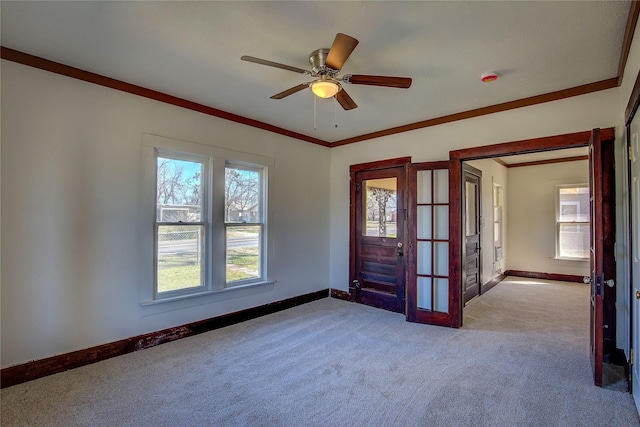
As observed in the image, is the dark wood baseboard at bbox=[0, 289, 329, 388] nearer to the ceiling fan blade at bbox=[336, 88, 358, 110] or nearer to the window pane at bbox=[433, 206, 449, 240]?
the window pane at bbox=[433, 206, 449, 240]

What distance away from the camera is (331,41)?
2326 mm

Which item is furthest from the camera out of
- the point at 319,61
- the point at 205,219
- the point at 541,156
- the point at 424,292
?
the point at 541,156

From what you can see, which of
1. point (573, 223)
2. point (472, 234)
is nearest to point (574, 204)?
point (573, 223)

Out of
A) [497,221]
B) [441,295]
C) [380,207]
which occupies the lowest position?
[441,295]

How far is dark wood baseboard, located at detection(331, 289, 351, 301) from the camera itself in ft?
16.6

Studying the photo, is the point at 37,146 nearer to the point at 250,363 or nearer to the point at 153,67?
the point at 153,67

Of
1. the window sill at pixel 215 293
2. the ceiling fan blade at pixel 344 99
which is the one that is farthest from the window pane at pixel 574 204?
the window sill at pixel 215 293

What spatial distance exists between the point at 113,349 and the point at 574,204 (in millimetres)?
8396

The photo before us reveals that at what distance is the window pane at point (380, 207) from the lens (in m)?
4.64

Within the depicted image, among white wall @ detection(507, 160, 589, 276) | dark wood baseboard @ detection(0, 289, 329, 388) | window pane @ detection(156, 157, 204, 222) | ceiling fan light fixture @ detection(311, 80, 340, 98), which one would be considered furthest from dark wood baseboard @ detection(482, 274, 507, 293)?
window pane @ detection(156, 157, 204, 222)

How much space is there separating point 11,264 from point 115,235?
29.3 inches

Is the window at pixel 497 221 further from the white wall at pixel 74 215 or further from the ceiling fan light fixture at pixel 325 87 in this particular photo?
the white wall at pixel 74 215

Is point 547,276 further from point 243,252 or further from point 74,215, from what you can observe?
point 74,215

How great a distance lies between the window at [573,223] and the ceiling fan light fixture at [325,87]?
662cm
